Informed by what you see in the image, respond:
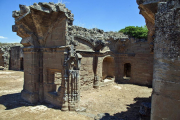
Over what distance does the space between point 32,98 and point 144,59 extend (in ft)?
35.4

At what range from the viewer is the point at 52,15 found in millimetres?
7371

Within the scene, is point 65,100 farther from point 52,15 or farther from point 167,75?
point 167,75

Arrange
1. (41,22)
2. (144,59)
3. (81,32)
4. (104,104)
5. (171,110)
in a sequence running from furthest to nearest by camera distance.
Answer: (144,59)
(81,32)
(104,104)
(41,22)
(171,110)

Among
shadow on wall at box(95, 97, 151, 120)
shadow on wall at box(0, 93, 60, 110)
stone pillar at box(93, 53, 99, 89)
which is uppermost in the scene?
stone pillar at box(93, 53, 99, 89)

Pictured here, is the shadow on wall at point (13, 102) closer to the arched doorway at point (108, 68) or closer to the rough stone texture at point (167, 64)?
the rough stone texture at point (167, 64)

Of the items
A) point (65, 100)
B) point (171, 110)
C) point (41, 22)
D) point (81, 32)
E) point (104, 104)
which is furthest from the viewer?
point (81, 32)

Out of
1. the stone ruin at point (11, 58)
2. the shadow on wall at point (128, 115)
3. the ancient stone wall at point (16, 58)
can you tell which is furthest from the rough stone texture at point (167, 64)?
the stone ruin at point (11, 58)

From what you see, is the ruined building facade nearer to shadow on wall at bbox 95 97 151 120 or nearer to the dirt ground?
the dirt ground

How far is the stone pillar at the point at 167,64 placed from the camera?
2.32 meters

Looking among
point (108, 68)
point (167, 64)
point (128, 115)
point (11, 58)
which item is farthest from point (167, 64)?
point (11, 58)

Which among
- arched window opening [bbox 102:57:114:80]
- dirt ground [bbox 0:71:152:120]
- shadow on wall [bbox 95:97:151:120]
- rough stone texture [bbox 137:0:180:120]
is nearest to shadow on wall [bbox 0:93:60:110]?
dirt ground [bbox 0:71:152:120]

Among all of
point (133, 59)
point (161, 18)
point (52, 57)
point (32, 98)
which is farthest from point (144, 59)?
point (161, 18)

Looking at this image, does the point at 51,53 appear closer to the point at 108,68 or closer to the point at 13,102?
the point at 13,102

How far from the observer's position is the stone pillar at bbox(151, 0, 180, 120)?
2324 millimetres
